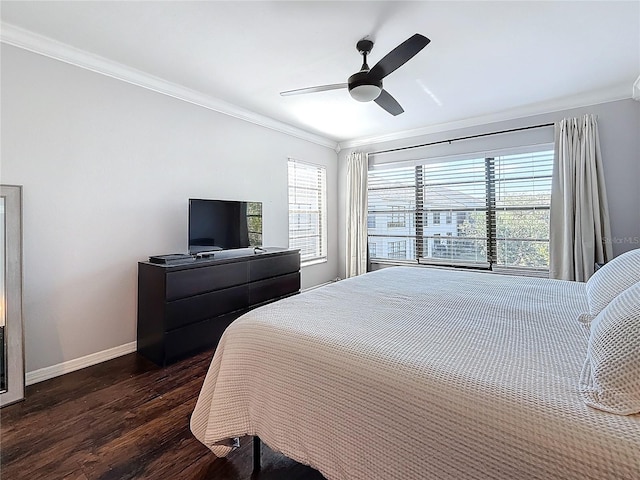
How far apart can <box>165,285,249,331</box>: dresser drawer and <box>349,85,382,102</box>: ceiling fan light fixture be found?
2165mm

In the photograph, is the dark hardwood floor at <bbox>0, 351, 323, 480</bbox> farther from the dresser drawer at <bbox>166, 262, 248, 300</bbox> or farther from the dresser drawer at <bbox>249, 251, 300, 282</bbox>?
the dresser drawer at <bbox>249, 251, 300, 282</bbox>

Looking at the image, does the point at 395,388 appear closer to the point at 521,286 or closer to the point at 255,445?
the point at 255,445

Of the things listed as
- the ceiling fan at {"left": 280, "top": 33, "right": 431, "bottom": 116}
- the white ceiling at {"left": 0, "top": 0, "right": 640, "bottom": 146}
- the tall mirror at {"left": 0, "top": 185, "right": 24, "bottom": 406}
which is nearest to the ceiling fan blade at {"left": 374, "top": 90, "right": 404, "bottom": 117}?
the ceiling fan at {"left": 280, "top": 33, "right": 431, "bottom": 116}

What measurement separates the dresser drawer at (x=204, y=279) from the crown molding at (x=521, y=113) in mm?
3126

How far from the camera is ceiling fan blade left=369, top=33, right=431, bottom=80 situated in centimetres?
186

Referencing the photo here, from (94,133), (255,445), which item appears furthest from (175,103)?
(255,445)

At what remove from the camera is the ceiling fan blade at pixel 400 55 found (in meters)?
1.86

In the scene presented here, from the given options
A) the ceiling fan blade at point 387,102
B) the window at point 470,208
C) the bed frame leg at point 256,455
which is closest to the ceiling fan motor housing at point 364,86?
the ceiling fan blade at point 387,102

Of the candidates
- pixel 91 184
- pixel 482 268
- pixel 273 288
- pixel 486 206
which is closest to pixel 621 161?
pixel 486 206

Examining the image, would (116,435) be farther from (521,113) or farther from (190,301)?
(521,113)

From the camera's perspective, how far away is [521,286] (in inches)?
85.9

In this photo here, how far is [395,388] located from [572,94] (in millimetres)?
4116

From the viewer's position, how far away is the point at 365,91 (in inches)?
91.8

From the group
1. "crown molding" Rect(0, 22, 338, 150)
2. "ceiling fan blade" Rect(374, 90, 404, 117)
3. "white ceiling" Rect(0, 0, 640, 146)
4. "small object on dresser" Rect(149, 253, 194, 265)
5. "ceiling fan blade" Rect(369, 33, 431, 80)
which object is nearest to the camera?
"ceiling fan blade" Rect(369, 33, 431, 80)
